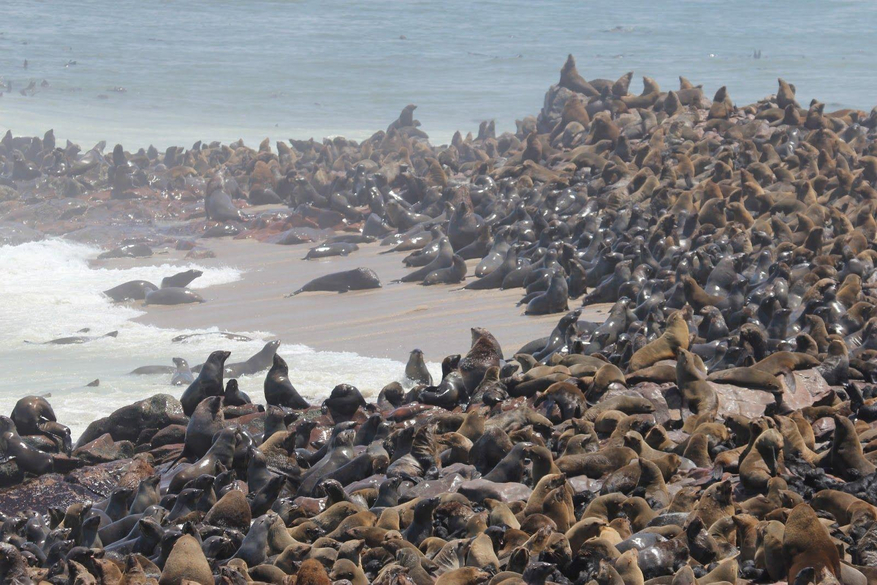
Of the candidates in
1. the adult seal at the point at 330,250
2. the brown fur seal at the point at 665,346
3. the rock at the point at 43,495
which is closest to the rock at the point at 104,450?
the rock at the point at 43,495

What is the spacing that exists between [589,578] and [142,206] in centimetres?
1733

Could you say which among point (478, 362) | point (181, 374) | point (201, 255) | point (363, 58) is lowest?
point (201, 255)

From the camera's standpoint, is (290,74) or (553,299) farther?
(290,74)

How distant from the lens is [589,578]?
15.5 ft

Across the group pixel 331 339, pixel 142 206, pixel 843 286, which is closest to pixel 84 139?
pixel 142 206

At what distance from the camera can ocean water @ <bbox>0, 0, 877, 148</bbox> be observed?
1555 inches

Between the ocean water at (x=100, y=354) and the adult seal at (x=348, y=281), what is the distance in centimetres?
155

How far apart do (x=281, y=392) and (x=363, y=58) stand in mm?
45362

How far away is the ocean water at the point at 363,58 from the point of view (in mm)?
39500

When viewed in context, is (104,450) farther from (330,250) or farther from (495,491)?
(330,250)

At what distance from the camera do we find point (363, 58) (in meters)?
52.4

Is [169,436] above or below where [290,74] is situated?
below

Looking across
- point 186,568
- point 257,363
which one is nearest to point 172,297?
point 257,363

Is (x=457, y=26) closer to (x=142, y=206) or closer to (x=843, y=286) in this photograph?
(x=142, y=206)
